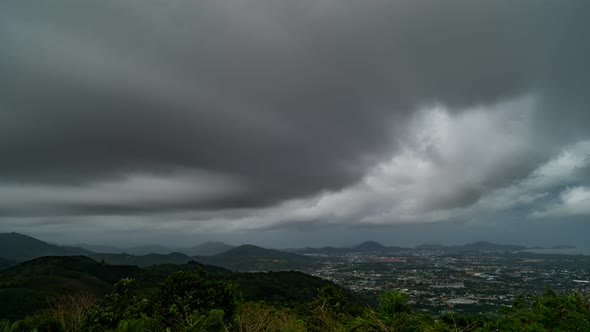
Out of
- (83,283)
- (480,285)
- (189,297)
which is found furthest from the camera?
(83,283)

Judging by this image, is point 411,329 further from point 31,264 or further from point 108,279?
point 31,264

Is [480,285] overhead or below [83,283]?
overhead

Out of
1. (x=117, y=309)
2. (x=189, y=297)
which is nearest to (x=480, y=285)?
(x=189, y=297)

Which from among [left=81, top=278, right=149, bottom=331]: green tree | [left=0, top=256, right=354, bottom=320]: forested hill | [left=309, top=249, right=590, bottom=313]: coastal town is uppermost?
[left=81, top=278, right=149, bottom=331]: green tree

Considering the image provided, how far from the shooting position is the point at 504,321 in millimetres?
8508

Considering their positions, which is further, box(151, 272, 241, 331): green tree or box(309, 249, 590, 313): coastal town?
box(309, 249, 590, 313): coastal town

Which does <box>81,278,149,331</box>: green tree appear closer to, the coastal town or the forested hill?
the coastal town

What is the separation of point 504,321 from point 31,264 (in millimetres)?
182420

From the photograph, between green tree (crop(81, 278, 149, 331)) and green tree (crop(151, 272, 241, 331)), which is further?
green tree (crop(151, 272, 241, 331))

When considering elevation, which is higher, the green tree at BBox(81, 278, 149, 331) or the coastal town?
the green tree at BBox(81, 278, 149, 331)

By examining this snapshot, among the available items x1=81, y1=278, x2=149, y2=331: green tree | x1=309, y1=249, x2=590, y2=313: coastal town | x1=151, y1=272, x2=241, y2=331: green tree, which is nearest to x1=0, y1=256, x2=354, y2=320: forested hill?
x1=309, y1=249, x2=590, y2=313: coastal town

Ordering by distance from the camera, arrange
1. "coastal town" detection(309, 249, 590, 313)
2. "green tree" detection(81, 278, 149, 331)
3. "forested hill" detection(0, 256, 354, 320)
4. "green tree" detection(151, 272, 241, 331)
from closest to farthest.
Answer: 1. "green tree" detection(81, 278, 149, 331)
2. "green tree" detection(151, 272, 241, 331)
3. "coastal town" detection(309, 249, 590, 313)
4. "forested hill" detection(0, 256, 354, 320)

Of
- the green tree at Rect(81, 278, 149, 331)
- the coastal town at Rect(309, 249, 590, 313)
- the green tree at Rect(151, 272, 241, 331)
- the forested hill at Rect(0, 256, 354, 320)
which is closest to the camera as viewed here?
the green tree at Rect(81, 278, 149, 331)

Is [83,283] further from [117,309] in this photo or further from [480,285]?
[480,285]
